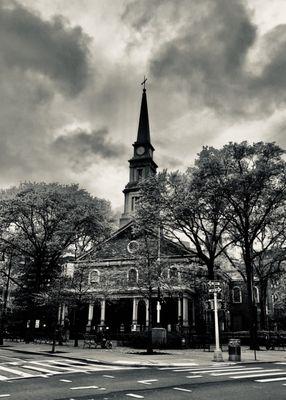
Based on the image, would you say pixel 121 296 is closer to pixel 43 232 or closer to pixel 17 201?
pixel 43 232

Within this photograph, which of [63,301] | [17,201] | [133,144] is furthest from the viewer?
[133,144]

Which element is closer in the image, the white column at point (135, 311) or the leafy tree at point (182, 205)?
the leafy tree at point (182, 205)

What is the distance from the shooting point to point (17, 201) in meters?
36.7

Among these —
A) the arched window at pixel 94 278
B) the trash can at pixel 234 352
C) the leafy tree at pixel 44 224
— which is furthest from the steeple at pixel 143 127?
the trash can at pixel 234 352

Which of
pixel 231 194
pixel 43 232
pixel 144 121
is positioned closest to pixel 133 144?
pixel 144 121

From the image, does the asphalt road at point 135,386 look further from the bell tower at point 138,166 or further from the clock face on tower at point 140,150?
the clock face on tower at point 140,150

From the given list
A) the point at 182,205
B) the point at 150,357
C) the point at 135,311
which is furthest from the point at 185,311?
the point at 150,357

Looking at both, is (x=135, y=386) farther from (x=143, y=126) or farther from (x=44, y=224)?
(x=143, y=126)

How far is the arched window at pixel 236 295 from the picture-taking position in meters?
60.4

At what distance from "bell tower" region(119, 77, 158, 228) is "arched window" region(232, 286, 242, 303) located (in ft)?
69.7

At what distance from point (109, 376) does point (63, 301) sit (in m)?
17.3

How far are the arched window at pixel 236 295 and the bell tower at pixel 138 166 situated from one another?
21.2m

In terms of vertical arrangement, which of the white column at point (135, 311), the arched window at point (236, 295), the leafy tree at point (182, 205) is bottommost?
the white column at point (135, 311)

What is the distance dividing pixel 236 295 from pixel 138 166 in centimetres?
2628
